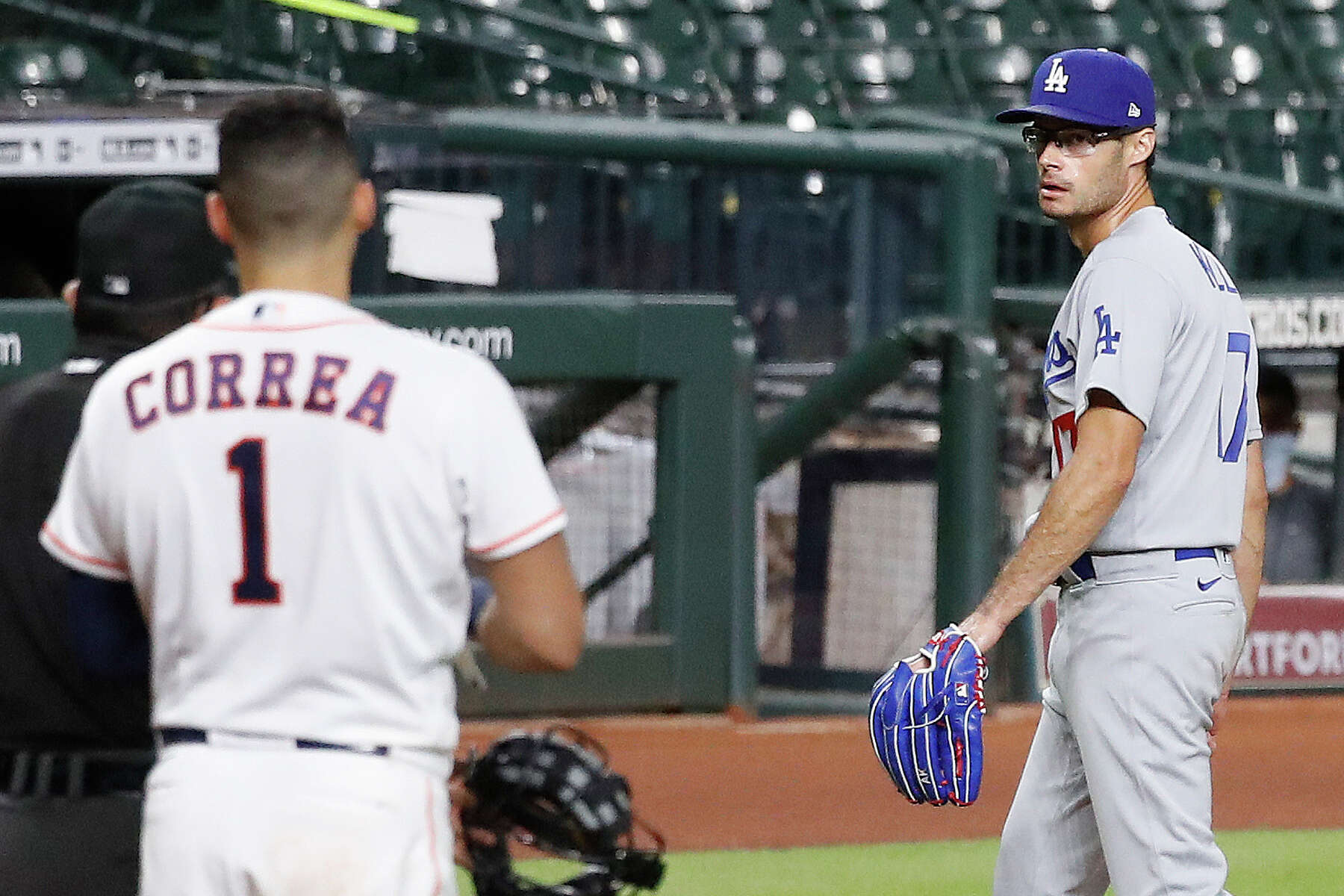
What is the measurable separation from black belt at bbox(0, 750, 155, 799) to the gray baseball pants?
4.52 ft

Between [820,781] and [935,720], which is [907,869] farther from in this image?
[935,720]

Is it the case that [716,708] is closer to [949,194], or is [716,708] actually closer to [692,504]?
[692,504]

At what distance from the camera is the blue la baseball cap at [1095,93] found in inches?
122

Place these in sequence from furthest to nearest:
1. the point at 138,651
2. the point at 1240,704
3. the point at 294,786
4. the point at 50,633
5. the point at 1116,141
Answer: the point at 1240,704 < the point at 1116,141 < the point at 50,633 < the point at 138,651 < the point at 294,786

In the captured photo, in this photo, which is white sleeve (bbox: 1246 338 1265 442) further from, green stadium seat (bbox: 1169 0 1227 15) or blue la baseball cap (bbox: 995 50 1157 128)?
green stadium seat (bbox: 1169 0 1227 15)

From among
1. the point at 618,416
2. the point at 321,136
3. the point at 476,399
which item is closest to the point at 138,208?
the point at 321,136

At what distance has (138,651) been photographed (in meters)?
2.20

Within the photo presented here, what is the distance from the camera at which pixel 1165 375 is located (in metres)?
2.98

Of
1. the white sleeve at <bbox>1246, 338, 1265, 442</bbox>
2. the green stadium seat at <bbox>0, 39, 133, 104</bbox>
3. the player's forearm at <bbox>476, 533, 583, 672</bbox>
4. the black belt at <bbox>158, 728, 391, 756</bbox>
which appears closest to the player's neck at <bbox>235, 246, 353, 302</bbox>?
the player's forearm at <bbox>476, 533, 583, 672</bbox>

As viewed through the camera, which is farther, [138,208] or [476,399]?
[138,208]

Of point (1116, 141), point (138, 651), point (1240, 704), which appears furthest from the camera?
point (1240, 704)

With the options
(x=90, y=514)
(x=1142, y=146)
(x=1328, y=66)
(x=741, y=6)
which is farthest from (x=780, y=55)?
(x=90, y=514)

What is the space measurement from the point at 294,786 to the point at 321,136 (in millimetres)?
648

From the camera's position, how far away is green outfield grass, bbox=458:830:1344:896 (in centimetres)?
484
